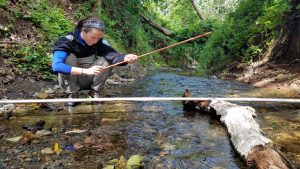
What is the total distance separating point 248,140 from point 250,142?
69 millimetres

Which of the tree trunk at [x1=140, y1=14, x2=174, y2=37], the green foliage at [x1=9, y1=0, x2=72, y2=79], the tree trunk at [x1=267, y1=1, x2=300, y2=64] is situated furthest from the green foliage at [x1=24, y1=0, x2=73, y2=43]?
the tree trunk at [x1=140, y1=14, x2=174, y2=37]

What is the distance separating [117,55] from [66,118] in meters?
1.32

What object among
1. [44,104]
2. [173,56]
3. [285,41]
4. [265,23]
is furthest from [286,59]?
[173,56]

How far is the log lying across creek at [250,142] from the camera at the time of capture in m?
2.55

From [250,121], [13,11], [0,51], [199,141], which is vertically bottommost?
[199,141]

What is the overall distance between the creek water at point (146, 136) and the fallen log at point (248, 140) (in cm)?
12

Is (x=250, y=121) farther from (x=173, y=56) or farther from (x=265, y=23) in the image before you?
(x=173, y=56)

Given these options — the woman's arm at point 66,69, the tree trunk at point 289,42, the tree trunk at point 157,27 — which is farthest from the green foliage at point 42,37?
the tree trunk at point 157,27

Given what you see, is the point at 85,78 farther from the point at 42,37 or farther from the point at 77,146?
the point at 42,37

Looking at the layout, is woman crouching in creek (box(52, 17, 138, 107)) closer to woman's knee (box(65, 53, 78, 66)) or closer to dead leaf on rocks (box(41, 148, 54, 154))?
woman's knee (box(65, 53, 78, 66))

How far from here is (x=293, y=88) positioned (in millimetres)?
6969

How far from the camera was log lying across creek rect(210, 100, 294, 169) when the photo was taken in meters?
2.55

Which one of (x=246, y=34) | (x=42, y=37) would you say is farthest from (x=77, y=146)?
(x=246, y=34)

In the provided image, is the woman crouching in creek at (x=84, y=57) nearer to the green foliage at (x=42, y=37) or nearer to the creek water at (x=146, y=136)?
the creek water at (x=146, y=136)
